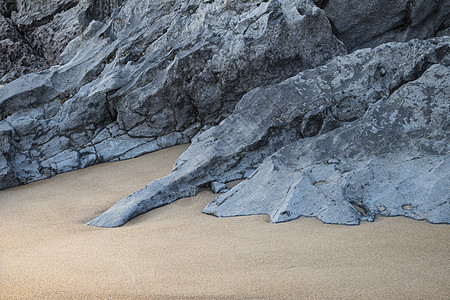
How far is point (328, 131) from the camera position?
13.7ft

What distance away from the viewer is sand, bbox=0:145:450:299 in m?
1.58

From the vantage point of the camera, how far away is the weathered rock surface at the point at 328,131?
3182 millimetres

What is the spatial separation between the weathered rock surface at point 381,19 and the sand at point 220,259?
4.42 metres

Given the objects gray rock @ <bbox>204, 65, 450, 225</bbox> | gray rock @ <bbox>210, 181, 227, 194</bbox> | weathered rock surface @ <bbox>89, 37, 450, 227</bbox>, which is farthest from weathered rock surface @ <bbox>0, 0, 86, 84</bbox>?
gray rock @ <bbox>204, 65, 450, 225</bbox>

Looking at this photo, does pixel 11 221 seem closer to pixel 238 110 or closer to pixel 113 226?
pixel 113 226

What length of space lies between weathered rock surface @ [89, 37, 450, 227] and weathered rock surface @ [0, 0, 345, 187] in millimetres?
834

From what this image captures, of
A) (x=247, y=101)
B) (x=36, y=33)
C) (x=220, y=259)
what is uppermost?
(x=36, y=33)

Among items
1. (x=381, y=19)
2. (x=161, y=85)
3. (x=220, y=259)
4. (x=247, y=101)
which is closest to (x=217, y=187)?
(x=247, y=101)

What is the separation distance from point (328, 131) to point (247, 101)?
41.5 inches

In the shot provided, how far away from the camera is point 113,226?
338 cm

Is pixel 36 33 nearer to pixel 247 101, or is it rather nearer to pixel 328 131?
pixel 247 101

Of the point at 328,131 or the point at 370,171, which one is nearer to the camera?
the point at 370,171

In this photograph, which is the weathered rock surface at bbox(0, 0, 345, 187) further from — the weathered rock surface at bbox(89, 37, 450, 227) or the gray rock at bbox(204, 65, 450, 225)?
the gray rock at bbox(204, 65, 450, 225)

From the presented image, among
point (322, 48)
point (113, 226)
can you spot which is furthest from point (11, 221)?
point (322, 48)
